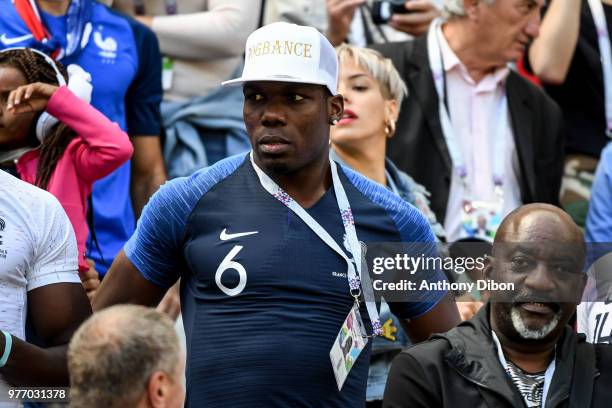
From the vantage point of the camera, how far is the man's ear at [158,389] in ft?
12.4

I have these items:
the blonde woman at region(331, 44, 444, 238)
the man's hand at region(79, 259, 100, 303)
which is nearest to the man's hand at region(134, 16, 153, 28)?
the blonde woman at region(331, 44, 444, 238)

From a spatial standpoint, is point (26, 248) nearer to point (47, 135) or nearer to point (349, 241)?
point (47, 135)

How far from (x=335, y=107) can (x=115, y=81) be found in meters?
1.82

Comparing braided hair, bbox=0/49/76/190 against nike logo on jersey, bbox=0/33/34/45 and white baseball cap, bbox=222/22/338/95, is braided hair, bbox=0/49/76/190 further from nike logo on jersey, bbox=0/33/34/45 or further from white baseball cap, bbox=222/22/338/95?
white baseball cap, bbox=222/22/338/95

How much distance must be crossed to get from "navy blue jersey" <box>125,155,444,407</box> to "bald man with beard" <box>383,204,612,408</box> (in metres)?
0.28

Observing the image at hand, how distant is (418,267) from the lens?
17.7 feet

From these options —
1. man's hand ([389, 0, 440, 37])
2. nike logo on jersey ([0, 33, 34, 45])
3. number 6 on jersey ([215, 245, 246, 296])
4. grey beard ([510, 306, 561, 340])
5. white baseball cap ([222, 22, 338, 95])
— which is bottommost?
man's hand ([389, 0, 440, 37])

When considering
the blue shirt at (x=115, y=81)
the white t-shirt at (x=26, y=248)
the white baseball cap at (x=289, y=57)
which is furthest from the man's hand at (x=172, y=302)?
the white baseball cap at (x=289, y=57)

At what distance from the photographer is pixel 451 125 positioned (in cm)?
780

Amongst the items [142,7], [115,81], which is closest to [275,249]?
[115,81]

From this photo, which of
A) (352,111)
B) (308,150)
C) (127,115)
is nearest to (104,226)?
(127,115)

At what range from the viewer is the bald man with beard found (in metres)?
4.91

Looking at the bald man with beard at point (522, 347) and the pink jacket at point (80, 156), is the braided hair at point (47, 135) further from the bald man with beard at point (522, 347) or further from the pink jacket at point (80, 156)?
the bald man with beard at point (522, 347)

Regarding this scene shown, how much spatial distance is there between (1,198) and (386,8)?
361 centimetres
